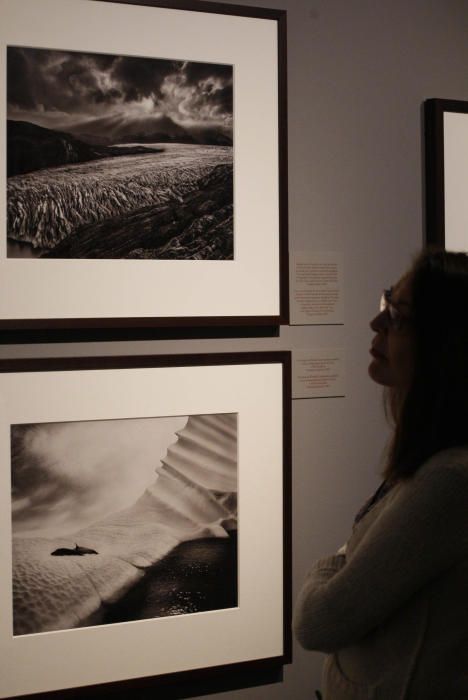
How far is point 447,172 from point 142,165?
71cm

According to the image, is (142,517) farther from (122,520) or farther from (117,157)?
(117,157)

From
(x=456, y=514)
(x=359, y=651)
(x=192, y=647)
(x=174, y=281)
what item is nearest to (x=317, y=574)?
(x=359, y=651)

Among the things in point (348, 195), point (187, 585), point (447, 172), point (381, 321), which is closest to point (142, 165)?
point (348, 195)

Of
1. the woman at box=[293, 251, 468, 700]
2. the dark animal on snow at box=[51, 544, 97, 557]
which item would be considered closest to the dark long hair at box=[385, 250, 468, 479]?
the woman at box=[293, 251, 468, 700]

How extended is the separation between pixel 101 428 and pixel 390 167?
0.85 metres

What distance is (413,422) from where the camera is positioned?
101 cm

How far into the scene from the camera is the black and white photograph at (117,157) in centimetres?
135

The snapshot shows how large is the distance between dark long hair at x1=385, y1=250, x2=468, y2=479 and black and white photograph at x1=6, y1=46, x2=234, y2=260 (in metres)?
0.55

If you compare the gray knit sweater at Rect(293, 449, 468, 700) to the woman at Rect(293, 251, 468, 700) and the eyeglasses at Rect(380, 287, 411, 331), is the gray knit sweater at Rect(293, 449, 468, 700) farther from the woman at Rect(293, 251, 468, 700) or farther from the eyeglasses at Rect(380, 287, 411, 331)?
the eyeglasses at Rect(380, 287, 411, 331)

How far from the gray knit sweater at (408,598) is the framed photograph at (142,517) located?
49 cm

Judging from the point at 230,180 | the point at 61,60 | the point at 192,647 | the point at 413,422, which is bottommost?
the point at 192,647

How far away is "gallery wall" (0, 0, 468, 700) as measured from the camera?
1.57 metres

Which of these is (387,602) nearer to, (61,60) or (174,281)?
(174,281)

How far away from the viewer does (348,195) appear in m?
1.61
